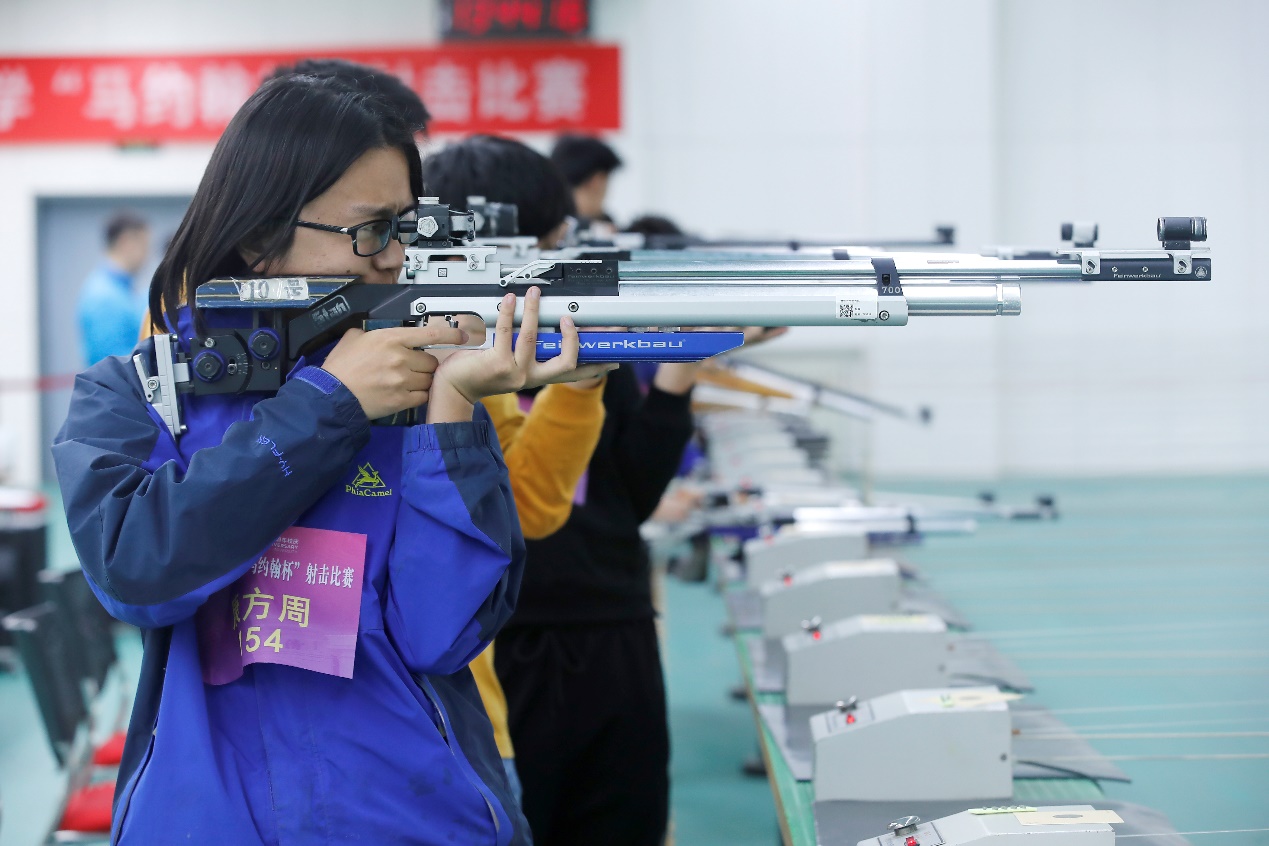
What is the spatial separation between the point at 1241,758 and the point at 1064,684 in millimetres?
1046

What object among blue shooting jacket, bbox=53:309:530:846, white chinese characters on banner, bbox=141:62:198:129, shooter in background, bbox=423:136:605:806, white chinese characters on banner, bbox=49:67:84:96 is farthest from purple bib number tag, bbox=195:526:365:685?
white chinese characters on banner, bbox=49:67:84:96

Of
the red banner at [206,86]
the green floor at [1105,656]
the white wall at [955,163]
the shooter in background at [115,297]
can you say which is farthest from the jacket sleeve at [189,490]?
the red banner at [206,86]

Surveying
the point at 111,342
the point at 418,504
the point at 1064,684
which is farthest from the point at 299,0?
the point at 418,504

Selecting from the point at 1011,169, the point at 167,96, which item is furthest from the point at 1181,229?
the point at 167,96

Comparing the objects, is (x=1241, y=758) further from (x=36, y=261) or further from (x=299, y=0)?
(x=36, y=261)

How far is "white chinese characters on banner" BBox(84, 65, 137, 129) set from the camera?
25.4 ft

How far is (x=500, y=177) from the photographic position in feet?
5.75

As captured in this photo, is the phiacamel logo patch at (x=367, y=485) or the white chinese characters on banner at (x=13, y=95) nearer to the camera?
the phiacamel logo patch at (x=367, y=485)

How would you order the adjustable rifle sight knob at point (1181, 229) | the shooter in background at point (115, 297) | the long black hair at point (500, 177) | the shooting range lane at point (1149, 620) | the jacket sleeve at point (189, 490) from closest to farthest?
the jacket sleeve at point (189, 490), the adjustable rifle sight knob at point (1181, 229), the shooting range lane at point (1149, 620), the long black hair at point (500, 177), the shooter in background at point (115, 297)

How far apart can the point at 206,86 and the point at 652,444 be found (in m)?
6.99

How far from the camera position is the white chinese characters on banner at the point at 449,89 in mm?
7742

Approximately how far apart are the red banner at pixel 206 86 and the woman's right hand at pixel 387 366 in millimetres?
7004

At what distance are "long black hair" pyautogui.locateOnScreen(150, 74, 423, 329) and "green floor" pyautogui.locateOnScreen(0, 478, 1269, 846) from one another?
117cm

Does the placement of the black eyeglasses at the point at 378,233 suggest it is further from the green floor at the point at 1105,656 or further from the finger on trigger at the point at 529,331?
the green floor at the point at 1105,656
